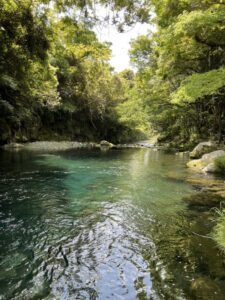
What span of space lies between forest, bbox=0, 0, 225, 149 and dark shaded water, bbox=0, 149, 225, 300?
508 centimetres

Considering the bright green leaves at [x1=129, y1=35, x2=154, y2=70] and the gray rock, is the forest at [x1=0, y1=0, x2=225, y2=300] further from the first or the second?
the bright green leaves at [x1=129, y1=35, x2=154, y2=70]

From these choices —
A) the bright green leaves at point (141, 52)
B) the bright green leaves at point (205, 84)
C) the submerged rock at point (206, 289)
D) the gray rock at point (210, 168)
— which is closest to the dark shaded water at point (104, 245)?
the submerged rock at point (206, 289)

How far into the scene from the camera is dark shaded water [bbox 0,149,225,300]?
370cm

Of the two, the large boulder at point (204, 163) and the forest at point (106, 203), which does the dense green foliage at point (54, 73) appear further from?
the large boulder at point (204, 163)

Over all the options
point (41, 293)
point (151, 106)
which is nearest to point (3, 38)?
point (41, 293)

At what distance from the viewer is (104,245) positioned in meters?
5.04

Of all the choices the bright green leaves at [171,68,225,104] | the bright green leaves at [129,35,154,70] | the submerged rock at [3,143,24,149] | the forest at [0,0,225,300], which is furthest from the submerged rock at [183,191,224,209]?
the bright green leaves at [129,35,154,70]

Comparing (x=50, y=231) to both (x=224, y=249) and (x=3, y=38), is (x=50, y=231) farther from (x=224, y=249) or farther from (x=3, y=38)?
(x=3, y=38)

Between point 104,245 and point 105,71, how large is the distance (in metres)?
21.9

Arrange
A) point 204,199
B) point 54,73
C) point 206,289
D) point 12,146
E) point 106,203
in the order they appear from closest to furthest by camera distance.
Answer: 1. point 206,289
2. point 106,203
3. point 204,199
4. point 54,73
5. point 12,146

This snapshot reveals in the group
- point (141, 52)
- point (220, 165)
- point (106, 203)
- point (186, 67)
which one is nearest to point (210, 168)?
point (220, 165)

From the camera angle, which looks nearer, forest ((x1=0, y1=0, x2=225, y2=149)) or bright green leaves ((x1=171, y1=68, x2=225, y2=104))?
forest ((x1=0, y1=0, x2=225, y2=149))

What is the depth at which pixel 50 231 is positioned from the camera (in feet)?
18.4

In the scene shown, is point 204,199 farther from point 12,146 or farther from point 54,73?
point 12,146
